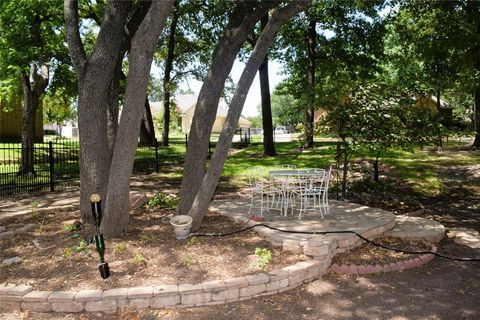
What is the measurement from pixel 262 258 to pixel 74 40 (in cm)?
500

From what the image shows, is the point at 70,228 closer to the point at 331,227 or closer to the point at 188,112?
the point at 331,227

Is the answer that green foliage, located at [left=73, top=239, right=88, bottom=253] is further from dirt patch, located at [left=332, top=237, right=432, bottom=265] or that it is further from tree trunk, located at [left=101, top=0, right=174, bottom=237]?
dirt patch, located at [left=332, top=237, right=432, bottom=265]

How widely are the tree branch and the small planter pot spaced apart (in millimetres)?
3104

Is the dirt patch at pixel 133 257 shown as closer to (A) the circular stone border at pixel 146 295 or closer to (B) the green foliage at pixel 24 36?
(A) the circular stone border at pixel 146 295

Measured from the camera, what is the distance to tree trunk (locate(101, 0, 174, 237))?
18.8 ft

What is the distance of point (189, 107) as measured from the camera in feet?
194

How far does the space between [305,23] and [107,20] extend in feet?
56.1

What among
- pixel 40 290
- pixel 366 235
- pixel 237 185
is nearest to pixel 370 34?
pixel 237 185

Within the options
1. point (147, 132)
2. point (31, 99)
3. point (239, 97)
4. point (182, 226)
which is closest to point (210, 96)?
point (239, 97)

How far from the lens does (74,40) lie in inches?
278

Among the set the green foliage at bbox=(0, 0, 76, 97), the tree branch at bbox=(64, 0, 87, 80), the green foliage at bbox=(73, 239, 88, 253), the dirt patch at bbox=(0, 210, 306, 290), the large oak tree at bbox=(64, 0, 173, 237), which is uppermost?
the green foliage at bbox=(0, 0, 76, 97)

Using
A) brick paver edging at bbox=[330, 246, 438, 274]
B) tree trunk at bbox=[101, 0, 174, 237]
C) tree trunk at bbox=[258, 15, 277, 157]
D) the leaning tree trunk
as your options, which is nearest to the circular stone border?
brick paver edging at bbox=[330, 246, 438, 274]

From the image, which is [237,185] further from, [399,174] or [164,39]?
[164,39]

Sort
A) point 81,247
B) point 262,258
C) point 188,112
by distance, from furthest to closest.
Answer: point 188,112 < point 81,247 < point 262,258
